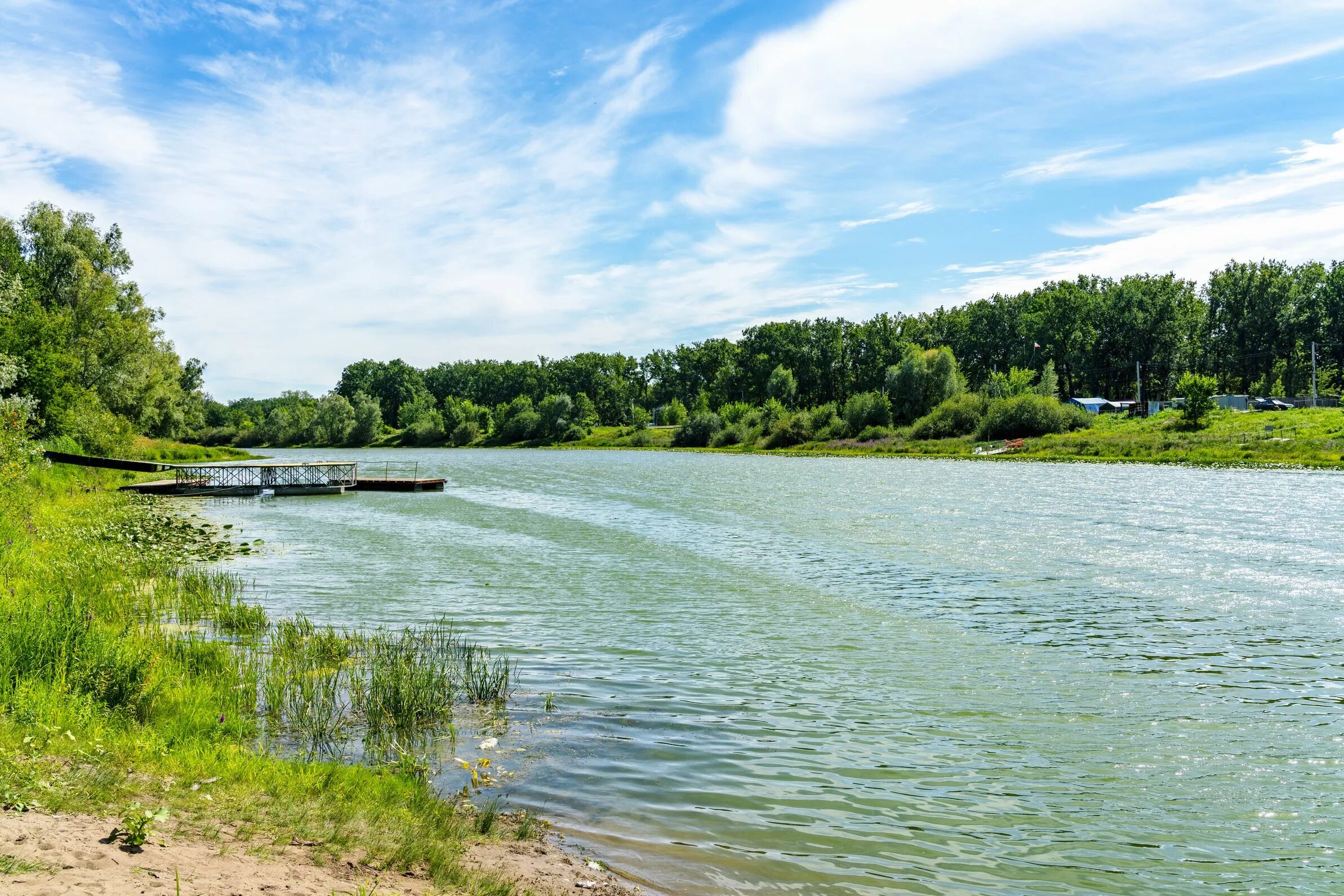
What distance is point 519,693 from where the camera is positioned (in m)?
12.9

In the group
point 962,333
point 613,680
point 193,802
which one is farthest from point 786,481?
point 962,333

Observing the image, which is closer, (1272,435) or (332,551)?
(332,551)

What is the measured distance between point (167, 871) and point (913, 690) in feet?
35.4

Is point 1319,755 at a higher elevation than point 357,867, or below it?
below

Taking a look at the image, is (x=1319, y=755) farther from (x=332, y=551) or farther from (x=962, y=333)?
(x=962, y=333)

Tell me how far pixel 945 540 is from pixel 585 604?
54.0ft

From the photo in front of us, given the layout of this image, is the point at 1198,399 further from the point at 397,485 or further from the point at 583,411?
the point at 583,411

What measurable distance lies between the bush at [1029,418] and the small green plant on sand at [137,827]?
346 ft

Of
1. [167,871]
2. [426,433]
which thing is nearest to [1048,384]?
[167,871]

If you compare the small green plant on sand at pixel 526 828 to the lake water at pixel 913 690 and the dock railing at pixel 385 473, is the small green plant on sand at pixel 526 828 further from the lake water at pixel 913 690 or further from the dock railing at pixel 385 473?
the dock railing at pixel 385 473

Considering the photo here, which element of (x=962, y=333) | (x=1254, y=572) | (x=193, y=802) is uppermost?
(x=962, y=333)

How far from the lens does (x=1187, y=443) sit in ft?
254

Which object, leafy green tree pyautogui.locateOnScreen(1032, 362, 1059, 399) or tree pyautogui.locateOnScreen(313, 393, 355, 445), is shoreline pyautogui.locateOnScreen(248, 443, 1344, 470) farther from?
leafy green tree pyautogui.locateOnScreen(1032, 362, 1059, 399)

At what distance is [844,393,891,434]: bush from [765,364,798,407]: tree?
101ft
